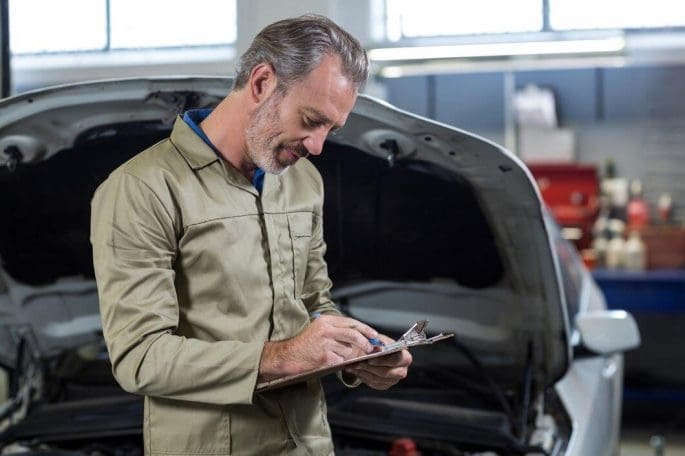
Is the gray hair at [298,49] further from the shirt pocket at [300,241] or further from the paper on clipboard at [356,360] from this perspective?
the paper on clipboard at [356,360]

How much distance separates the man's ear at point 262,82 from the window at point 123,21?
133 centimetres

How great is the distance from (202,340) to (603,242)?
4666 mm

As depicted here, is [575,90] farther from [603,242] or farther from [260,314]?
[260,314]

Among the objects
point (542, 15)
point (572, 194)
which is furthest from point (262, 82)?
point (542, 15)

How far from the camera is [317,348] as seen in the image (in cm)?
158

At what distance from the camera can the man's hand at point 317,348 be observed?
1.58 meters

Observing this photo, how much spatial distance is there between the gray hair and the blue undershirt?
0.13 metres

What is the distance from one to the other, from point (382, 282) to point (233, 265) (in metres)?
0.90

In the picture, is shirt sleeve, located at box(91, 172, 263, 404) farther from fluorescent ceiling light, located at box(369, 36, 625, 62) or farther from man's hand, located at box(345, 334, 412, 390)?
fluorescent ceiling light, located at box(369, 36, 625, 62)

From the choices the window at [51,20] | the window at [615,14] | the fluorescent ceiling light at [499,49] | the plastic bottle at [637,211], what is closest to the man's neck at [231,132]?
the window at [51,20]

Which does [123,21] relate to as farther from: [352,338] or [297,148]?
[352,338]

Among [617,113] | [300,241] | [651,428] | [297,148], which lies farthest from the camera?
[617,113]

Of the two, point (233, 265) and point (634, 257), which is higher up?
point (233, 265)

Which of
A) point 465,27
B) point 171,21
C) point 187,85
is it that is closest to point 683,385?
point 465,27
